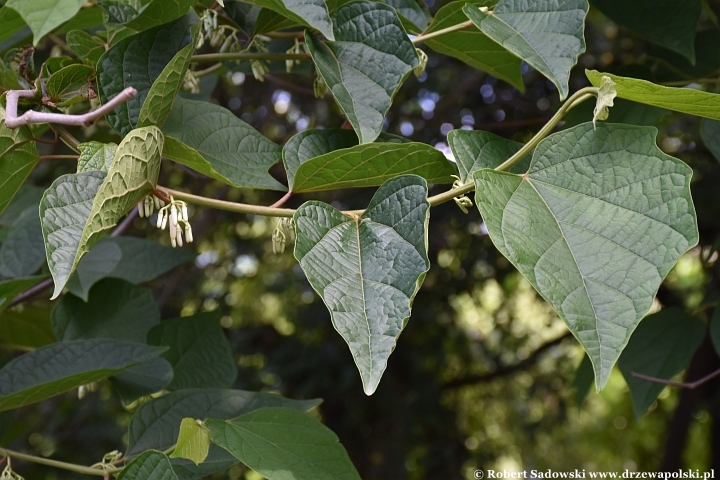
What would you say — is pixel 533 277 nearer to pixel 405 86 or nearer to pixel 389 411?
pixel 405 86

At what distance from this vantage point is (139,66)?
0.53 meters

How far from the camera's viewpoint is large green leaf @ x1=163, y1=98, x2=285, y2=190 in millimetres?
555

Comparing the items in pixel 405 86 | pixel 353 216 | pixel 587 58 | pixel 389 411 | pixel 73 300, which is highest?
pixel 353 216

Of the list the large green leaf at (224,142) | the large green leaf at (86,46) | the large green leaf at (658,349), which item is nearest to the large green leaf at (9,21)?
the large green leaf at (86,46)

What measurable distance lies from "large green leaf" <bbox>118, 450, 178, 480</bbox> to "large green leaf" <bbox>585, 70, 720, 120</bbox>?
410 millimetres

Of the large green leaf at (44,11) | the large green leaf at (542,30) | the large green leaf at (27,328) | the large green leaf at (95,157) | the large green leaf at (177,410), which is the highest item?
the large green leaf at (44,11)

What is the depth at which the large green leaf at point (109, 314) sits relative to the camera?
82cm

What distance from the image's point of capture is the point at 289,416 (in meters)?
0.61

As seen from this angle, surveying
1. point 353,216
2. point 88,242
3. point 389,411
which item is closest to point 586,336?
point 353,216

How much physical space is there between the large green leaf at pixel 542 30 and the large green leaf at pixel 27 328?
2.30ft

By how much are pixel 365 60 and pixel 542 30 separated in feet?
0.46

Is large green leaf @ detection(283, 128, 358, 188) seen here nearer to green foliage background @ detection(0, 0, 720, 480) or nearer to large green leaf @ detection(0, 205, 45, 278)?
large green leaf @ detection(0, 205, 45, 278)

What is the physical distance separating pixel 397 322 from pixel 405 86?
1.60 meters

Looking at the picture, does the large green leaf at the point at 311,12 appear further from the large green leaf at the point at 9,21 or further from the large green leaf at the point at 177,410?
the large green leaf at the point at 177,410
